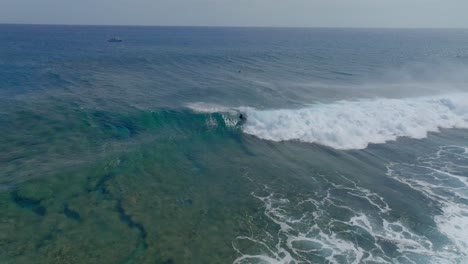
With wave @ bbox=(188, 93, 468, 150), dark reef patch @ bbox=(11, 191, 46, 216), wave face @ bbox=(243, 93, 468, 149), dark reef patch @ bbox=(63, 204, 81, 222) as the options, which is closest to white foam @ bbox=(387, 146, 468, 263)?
wave @ bbox=(188, 93, 468, 150)

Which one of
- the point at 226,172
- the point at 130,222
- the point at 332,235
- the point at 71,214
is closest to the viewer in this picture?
the point at 332,235

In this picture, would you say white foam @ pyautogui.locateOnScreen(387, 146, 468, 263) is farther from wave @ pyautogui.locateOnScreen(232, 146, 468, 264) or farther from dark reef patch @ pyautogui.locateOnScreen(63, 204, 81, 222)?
dark reef patch @ pyautogui.locateOnScreen(63, 204, 81, 222)

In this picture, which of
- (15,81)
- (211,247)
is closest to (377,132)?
(211,247)

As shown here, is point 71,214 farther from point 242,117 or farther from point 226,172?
point 242,117

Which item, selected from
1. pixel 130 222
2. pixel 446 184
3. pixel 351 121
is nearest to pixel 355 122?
pixel 351 121

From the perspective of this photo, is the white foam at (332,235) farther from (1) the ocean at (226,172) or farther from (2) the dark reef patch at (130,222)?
(2) the dark reef patch at (130,222)

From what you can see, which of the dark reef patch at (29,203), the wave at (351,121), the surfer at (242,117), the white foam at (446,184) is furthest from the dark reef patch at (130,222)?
the surfer at (242,117)

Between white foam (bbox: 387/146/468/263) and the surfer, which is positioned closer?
white foam (bbox: 387/146/468/263)

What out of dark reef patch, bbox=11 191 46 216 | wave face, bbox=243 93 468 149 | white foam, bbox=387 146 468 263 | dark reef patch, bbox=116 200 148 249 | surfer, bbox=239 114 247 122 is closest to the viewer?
dark reef patch, bbox=116 200 148 249
